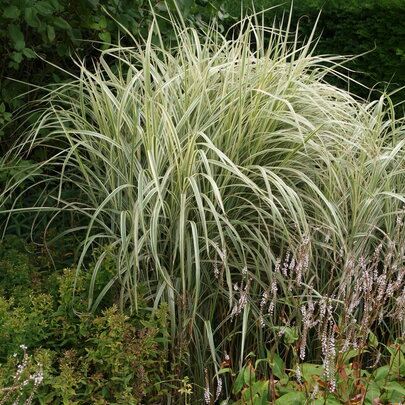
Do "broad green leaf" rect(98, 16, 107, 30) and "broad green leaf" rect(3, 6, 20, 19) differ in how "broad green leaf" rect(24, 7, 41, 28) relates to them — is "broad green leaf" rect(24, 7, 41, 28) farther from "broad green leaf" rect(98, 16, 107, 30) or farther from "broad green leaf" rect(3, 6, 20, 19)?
"broad green leaf" rect(98, 16, 107, 30)

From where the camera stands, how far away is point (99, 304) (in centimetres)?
264

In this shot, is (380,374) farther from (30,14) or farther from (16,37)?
(16,37)

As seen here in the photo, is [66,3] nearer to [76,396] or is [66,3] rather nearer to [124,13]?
[124,13]

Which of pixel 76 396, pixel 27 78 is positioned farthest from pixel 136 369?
pixel 27 78

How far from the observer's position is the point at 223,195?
9.24 feet

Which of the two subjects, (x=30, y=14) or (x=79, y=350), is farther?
(x=30, y=14)

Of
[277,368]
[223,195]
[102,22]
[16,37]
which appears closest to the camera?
[277,368]

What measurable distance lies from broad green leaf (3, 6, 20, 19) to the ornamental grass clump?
40 centimetres

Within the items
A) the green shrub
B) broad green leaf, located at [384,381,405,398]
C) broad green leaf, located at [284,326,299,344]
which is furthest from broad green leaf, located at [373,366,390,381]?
the green shrub

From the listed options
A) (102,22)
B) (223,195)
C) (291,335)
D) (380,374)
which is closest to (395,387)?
(380,374)

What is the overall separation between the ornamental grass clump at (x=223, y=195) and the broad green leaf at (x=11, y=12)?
1.31ft

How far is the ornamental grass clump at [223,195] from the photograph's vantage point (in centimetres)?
255

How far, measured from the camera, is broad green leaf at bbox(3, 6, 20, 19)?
9.68ft

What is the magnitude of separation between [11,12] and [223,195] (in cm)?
111
